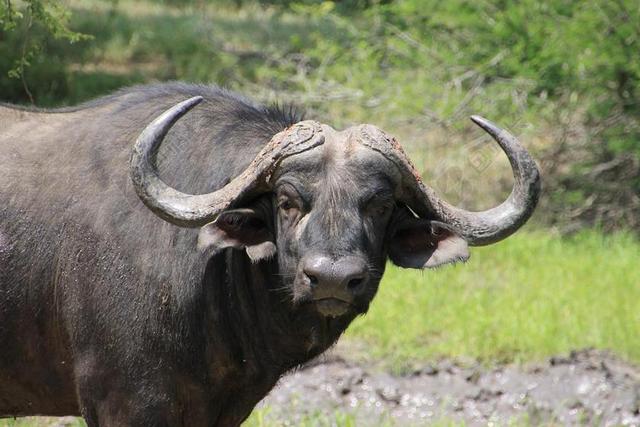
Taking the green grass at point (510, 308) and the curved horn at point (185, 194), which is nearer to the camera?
the curved horn at point (185, 194)

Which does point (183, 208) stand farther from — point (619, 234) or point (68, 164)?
point (619, 234)

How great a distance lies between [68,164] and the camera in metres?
5.17

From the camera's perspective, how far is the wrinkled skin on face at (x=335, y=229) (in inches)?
176

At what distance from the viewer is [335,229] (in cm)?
452

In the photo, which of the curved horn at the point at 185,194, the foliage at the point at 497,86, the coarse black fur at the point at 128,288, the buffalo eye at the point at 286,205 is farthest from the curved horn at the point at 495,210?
the foliage at the point at 497,86

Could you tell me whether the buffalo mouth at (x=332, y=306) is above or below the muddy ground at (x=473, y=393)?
above

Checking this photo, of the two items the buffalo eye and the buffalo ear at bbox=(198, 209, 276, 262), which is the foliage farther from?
the buffalo eye

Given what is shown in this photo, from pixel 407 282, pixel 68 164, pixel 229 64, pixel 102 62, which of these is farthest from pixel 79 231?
pixel 102 62

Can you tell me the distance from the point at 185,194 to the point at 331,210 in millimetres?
647

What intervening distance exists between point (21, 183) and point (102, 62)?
10902 millimetres

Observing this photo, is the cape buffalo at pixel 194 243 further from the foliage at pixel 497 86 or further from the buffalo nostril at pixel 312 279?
the foliage at pixel 497 86

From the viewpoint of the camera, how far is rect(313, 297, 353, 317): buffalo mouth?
4488 mm

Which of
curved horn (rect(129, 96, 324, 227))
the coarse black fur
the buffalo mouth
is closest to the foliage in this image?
the coarse black fur

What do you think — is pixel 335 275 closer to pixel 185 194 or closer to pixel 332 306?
A: pixel 332 306
